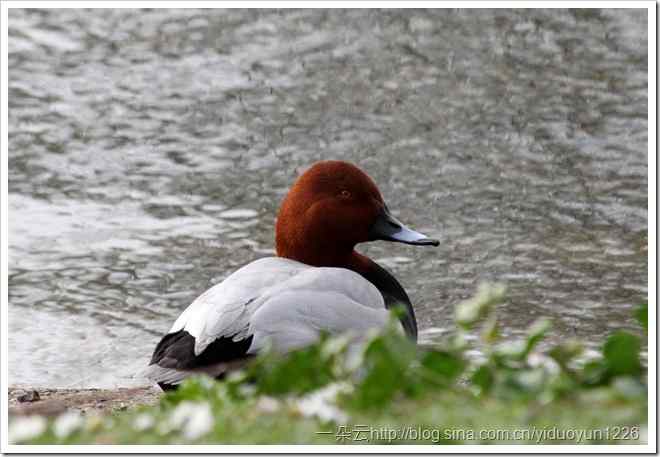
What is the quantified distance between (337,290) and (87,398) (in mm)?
1354

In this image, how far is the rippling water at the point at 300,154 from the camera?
7434 millimetres

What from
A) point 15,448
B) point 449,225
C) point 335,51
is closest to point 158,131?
point 335,51

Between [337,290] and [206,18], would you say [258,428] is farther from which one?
[206,18]

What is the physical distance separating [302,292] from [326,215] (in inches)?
34.0

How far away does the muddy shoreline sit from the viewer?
5.54m

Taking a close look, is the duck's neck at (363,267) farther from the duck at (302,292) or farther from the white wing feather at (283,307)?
the white wing feather at (283,307)

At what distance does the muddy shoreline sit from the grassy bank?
1830 mm

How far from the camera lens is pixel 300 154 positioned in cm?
920

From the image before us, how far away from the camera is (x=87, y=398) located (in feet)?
18.9

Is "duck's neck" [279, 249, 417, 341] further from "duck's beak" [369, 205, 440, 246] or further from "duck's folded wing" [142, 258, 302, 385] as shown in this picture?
"duck's folded wing" [142, 258, 302, 385]

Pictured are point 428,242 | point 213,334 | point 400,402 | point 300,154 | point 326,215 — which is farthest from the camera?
point 300,154

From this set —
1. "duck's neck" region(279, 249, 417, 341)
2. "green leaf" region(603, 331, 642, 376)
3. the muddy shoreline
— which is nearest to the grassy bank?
"green leaf" region(603, 331, 642, 376)

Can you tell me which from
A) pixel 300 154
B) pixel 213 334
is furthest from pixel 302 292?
pixel 300 154

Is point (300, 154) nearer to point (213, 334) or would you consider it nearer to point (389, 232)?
point (389, 232)
